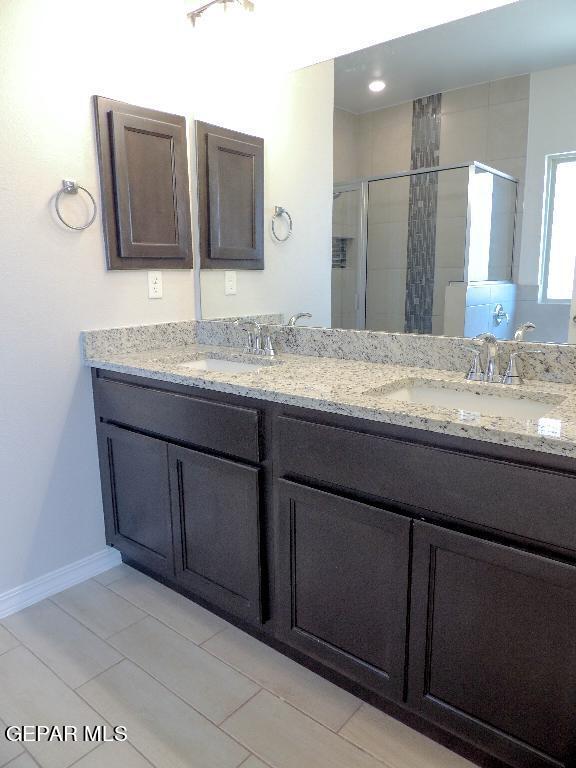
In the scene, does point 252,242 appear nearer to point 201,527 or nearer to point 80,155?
point 80,155

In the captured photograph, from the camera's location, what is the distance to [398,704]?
1372mm

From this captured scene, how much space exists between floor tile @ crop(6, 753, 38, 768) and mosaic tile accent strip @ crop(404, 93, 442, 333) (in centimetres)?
158

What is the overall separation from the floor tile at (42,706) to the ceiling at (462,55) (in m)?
2.00

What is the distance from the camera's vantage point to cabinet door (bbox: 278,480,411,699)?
51.8 inches

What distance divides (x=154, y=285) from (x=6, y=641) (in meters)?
1.38

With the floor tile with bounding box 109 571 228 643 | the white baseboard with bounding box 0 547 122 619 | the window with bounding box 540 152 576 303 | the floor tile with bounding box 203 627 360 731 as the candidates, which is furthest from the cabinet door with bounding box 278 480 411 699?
the white baseboard with bounding box 0 547 122 619

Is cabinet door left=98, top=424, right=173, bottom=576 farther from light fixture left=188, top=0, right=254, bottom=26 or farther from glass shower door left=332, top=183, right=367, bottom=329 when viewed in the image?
light fixture left=188, top=0, right=254, bottom=26

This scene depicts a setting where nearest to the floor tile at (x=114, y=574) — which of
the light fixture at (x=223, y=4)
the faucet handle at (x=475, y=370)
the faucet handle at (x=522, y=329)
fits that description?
the faucet handle at (x=475, y=370)

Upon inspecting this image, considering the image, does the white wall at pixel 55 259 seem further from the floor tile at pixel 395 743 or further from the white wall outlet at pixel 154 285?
the floor tile at pixel 395 743

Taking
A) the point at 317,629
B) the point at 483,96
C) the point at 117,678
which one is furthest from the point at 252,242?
the point at 117,678

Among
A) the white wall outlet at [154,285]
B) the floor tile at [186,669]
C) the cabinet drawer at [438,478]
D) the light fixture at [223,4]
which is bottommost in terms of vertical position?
the floor tile at [186,669]

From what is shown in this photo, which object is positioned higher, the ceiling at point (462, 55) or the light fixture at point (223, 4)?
the light fixture at point (223, 4)

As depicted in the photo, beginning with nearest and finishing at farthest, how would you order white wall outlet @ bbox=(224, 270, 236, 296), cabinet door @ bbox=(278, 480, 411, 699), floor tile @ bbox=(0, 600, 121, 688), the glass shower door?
cabinet door @ bbox=(278, 480, 411, 699), floor tile @ bbox=(0, 600, 121, 688), the glass shower door, white wall outlet @ bbox=(224, 270, 236, 296)

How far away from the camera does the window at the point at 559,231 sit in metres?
1.48
